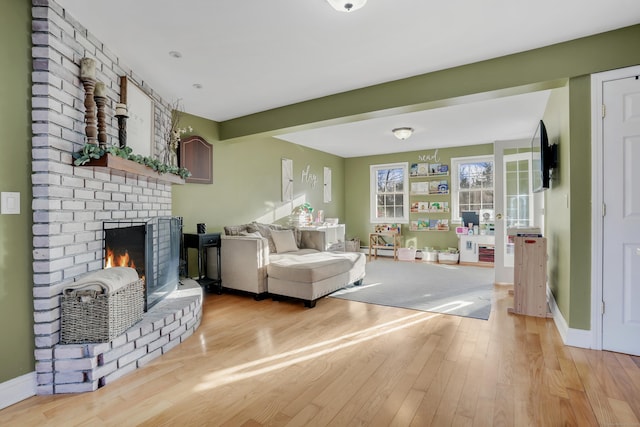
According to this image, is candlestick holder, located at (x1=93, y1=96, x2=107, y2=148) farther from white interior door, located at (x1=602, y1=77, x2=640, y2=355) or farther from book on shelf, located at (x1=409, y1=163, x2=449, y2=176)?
book on shelf, located at (x1=409, y1=163, x2=449, y2=176)

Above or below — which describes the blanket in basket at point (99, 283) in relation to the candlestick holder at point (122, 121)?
below

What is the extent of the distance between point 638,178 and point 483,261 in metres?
4.38

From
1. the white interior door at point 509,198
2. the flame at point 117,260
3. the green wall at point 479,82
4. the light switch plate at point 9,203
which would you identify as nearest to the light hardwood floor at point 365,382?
the flame at point 117,260

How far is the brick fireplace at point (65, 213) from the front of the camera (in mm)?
1892

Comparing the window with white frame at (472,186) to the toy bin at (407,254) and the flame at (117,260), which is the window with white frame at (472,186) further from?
the flame at (117,260)

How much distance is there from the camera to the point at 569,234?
2.50m

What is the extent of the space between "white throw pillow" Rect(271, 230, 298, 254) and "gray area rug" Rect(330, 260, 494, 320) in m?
1.04

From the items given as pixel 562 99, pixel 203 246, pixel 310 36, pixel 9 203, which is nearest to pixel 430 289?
pixel 562 99

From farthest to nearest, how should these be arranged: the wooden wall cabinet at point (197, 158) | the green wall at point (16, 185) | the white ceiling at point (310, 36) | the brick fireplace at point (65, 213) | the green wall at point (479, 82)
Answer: the wooden wall cabinet at point (197, 158), the green wall at point (479, 82), the white ceiling at point (310, 36), the brick fireplace at point (65, 213), the green wall at point (16, 185)

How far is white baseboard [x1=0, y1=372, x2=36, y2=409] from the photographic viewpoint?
1.74m

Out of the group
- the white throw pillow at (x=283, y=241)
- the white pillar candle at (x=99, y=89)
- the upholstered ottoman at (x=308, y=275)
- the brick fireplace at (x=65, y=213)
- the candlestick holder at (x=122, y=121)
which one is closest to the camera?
the brick fireplace at (x=65, y=213)

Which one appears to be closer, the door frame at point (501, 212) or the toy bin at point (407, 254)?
the door frame at point (501, 212)

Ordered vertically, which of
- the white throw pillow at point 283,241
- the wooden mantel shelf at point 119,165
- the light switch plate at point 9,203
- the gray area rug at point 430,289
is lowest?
the gray area rug at point 430,289

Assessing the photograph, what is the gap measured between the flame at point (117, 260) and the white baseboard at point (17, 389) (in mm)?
791
